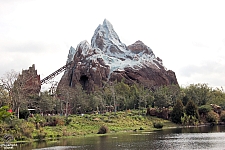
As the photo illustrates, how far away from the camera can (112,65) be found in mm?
119250

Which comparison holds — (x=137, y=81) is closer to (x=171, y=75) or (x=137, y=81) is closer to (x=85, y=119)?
(x=171, y=75)

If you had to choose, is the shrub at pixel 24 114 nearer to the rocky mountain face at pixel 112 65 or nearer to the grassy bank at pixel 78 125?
the grassy bank at pixel 78 125

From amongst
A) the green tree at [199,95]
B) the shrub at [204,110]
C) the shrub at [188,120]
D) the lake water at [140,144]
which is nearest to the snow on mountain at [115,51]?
the green tree at [199,95]

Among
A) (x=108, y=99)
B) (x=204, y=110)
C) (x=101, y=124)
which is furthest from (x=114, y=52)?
(x=101, y=124)

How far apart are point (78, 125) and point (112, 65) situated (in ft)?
202

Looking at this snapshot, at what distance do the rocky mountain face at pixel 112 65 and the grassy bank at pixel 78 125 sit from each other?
37.9 metres

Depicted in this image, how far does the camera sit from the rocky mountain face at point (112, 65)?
375 feet

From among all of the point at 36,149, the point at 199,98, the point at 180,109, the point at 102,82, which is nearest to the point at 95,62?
the point at 102,82

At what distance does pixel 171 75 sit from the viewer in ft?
414

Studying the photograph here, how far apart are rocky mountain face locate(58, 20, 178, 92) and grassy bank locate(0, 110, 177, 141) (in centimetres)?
3791

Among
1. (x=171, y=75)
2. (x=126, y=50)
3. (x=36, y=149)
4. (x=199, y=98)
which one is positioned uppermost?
(x=126, y=50)

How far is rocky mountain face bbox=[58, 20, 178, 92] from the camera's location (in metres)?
114

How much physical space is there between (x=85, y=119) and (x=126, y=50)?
69.2 metres

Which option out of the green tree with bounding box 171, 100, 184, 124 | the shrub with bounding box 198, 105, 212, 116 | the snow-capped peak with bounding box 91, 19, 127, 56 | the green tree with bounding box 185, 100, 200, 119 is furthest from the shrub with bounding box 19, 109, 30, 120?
the snow-capped peak with bounding box 91, 19, 127, 56
